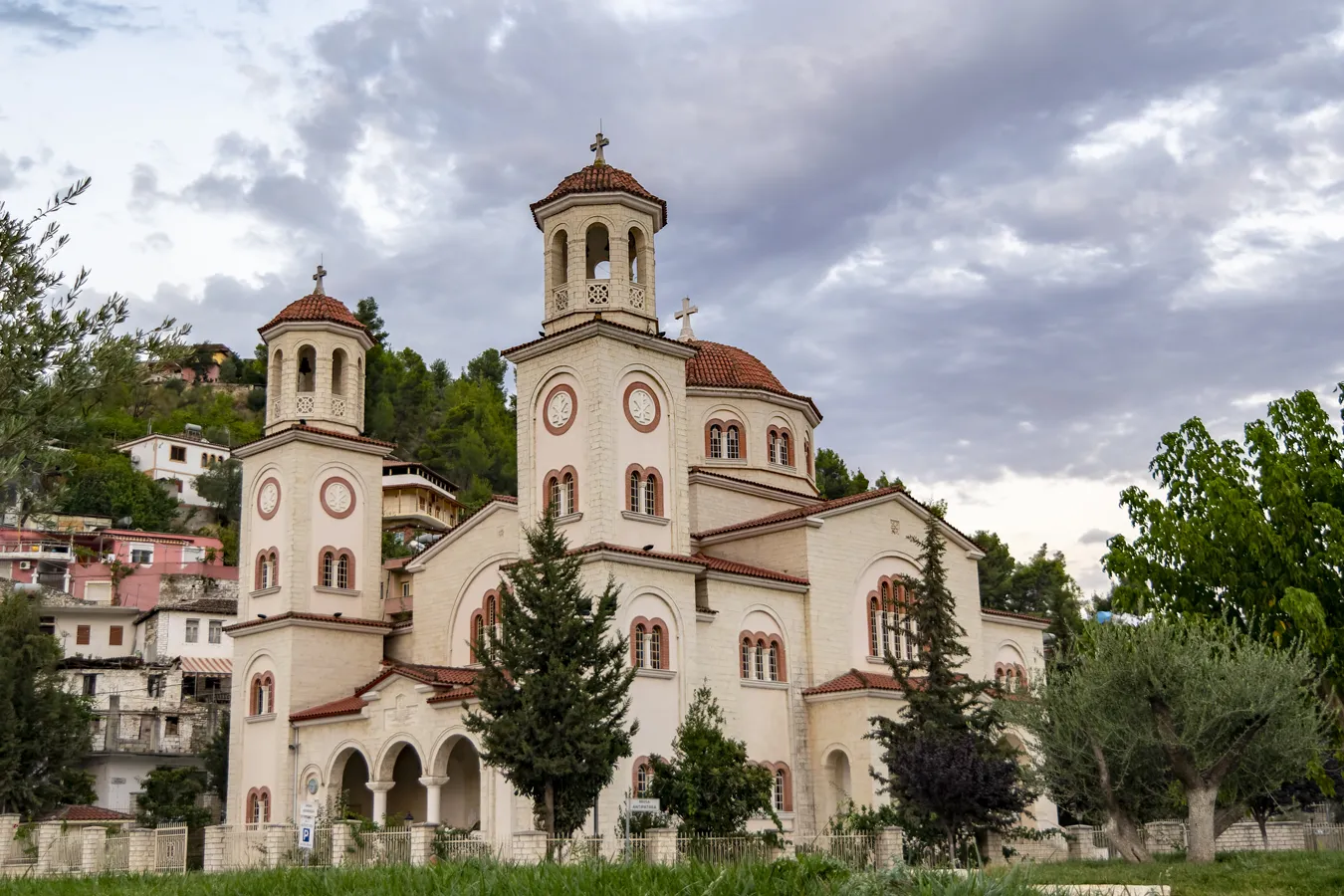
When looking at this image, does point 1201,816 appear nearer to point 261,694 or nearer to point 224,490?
point 261,694

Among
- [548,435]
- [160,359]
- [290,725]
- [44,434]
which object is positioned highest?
[548,435]

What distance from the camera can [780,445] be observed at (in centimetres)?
4141

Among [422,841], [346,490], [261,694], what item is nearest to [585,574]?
[422,841]

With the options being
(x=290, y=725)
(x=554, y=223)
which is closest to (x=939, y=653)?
(x=554, y=223)

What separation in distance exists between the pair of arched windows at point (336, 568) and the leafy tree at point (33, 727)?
1165 cm

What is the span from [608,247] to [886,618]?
39.5 feet

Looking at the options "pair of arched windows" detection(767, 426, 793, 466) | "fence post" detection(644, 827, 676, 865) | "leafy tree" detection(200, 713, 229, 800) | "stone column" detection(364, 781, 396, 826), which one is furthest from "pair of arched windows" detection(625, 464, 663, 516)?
"leafy tree" detection(200, 713, 229, 800)

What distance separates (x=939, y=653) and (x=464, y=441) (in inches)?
2482

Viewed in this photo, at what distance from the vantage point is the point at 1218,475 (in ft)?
89.6

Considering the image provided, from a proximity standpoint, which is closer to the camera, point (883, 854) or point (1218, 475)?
point (883, 854)

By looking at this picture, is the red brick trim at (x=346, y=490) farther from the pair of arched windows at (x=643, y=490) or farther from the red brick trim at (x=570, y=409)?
the pair of arched windows at (x=643, y=490)

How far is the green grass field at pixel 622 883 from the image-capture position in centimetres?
1096

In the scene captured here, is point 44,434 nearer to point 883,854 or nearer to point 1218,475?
point 883,854

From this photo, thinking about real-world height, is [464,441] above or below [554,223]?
above
